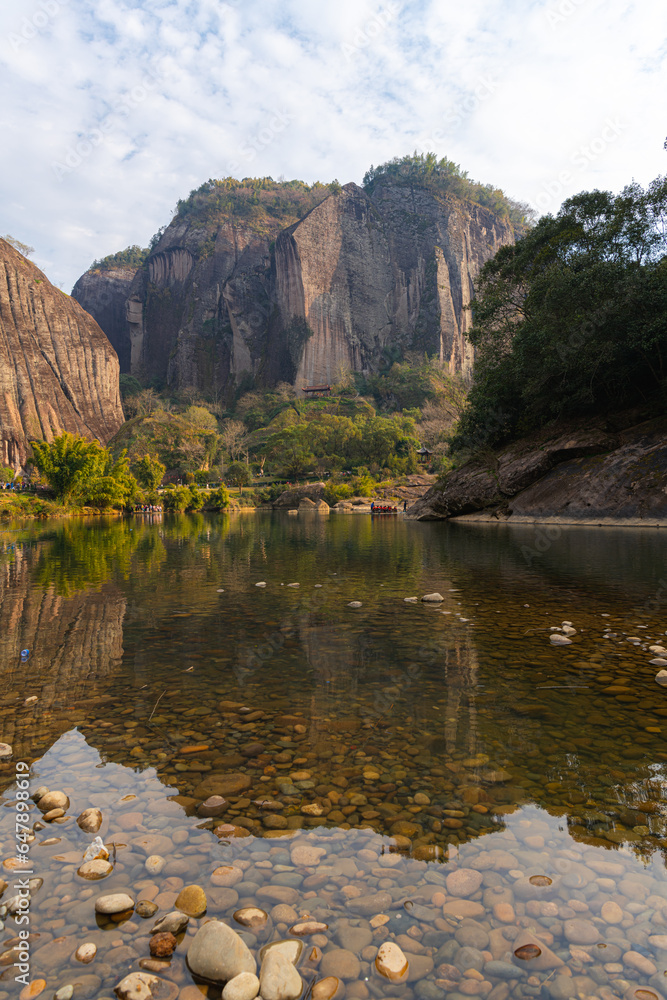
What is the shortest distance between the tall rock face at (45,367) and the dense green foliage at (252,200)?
71034 mm

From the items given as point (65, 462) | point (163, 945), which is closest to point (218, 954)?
point (163, 945)

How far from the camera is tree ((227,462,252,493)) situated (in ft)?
252

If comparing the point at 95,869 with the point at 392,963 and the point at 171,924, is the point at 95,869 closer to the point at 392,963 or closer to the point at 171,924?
the point at 171,924

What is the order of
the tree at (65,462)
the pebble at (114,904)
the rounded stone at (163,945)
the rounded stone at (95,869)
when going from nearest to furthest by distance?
the rounded stone at (163,945)
the pebble at (114,904)
the rounded stone at (95,869)
the tree at (65,462)

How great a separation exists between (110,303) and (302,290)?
6398cm

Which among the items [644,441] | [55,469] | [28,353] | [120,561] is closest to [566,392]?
[644,441]

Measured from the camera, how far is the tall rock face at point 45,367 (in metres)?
76.4

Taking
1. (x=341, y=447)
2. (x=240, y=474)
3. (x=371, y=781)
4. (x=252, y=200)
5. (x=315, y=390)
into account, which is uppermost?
(x=252, y=200)

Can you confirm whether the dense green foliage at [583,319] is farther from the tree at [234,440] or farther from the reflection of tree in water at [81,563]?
the tree at [234,440]

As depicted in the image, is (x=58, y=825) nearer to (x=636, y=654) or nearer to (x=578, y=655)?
(x=578, y=655)

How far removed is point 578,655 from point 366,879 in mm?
4274

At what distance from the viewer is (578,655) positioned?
584 cm

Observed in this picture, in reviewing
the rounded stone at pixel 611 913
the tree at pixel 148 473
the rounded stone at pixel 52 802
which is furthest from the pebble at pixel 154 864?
the tree at pixel 148 473

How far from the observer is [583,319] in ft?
83.5
